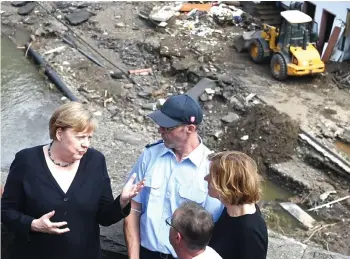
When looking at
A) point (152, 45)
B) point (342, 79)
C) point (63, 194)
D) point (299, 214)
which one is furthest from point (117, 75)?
point (63, 194)

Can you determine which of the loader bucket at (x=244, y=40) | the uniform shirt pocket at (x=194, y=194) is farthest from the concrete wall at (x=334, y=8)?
the uniform shirt pocket at (x=194, y=194)

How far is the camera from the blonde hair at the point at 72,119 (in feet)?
10.6

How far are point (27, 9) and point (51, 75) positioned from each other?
13.3 ft

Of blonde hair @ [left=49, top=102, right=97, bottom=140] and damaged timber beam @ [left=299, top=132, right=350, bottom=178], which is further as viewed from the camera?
damaged timber beam @ [left=299, top=132, right=350, bottom=178]

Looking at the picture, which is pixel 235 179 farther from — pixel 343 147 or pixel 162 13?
pixel 162 13

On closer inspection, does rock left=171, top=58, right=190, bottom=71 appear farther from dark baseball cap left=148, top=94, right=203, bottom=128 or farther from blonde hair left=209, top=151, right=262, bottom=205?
blonde hair left=209, top=151, right=262, bottom=205

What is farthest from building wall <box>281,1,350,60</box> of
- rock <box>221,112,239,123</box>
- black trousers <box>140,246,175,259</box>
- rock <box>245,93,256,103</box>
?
black trousers <box>140,246,175,259</box>

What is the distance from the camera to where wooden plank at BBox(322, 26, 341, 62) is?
40.9 ft

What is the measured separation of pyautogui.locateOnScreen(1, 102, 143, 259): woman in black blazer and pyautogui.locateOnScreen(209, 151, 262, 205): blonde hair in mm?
500

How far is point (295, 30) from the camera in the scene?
11.6 meters

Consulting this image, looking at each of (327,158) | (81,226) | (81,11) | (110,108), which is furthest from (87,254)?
(81,11)

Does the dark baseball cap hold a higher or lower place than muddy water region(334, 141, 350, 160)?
higher

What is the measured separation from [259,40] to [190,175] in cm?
940

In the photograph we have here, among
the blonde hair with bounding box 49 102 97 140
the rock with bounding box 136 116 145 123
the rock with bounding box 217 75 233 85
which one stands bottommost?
the rock with bounding box 136 116 145 123
